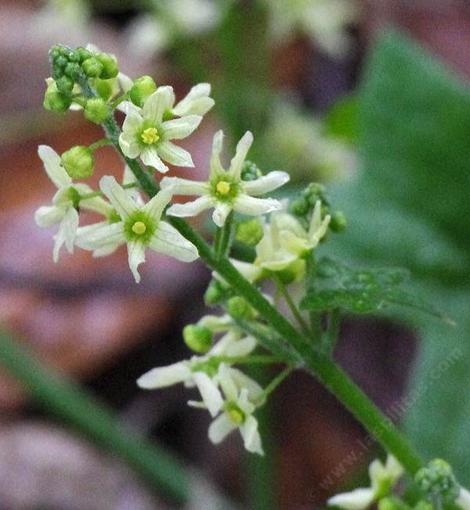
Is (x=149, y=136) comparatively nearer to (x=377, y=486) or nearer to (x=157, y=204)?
(x=157, y=204)

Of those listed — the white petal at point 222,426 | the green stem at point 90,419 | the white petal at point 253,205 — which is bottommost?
the green stem at point 90,419

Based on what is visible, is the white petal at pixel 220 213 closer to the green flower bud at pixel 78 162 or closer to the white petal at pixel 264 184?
the white petal at pixel 264 184

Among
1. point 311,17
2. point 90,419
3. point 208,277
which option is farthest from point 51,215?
point 311,17

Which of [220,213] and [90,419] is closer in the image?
[220,213]

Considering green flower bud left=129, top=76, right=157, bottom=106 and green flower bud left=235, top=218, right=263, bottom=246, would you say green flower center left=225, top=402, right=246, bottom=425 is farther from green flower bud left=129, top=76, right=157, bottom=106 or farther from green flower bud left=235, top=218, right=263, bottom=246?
green flower bud left=129, top=76, right=157, bottom=106

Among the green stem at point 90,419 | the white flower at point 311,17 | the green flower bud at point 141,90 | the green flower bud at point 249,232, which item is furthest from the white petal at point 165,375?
the white flower at point 311,17

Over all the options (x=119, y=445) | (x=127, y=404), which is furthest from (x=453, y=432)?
(x=127, y=404)
